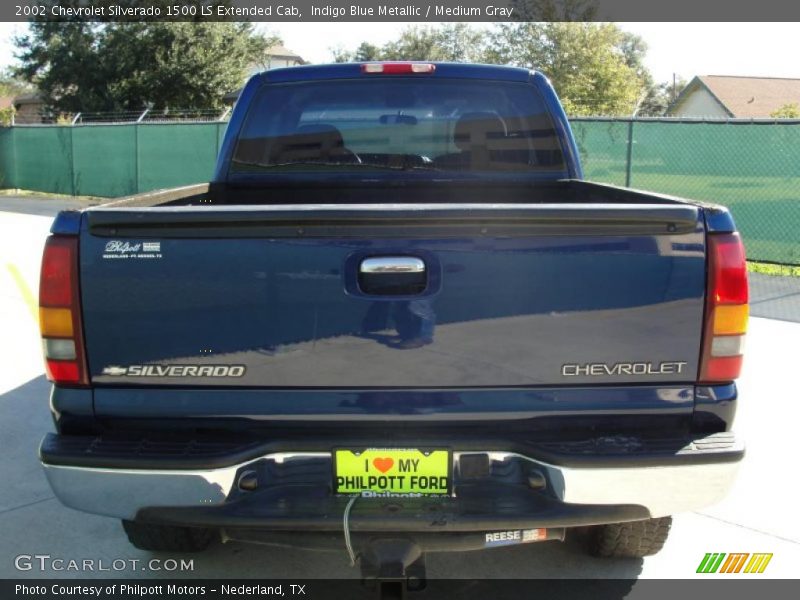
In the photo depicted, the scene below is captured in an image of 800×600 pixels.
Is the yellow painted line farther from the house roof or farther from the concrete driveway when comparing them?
the house roof

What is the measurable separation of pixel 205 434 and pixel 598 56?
45.4m

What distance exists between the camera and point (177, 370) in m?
2.65

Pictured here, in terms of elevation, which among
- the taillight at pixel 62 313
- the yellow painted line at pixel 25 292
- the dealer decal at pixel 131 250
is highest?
the dealer decal at pixel 131 250

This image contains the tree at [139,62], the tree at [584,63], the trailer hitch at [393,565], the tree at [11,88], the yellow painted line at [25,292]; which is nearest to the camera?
the trailer hitch at [393,565]

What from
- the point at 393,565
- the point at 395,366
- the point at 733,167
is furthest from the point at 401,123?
the point at 733,167

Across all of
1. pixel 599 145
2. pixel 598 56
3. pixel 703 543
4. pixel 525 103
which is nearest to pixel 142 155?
pixel 599 145

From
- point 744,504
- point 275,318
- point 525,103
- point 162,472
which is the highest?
point 525,103

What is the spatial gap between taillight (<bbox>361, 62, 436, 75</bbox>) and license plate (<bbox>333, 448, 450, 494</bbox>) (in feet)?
7.83

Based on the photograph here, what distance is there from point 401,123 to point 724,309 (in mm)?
2318

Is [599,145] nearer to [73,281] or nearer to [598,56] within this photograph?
[73,281]

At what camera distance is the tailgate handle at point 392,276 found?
258 cm

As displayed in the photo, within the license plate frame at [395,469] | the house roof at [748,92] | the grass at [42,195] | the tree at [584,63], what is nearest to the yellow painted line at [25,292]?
the license plate frame at [395,469]

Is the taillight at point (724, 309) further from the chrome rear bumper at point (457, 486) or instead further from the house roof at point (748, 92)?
the house roof at point (748, 92)

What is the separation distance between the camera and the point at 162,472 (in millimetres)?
2566
